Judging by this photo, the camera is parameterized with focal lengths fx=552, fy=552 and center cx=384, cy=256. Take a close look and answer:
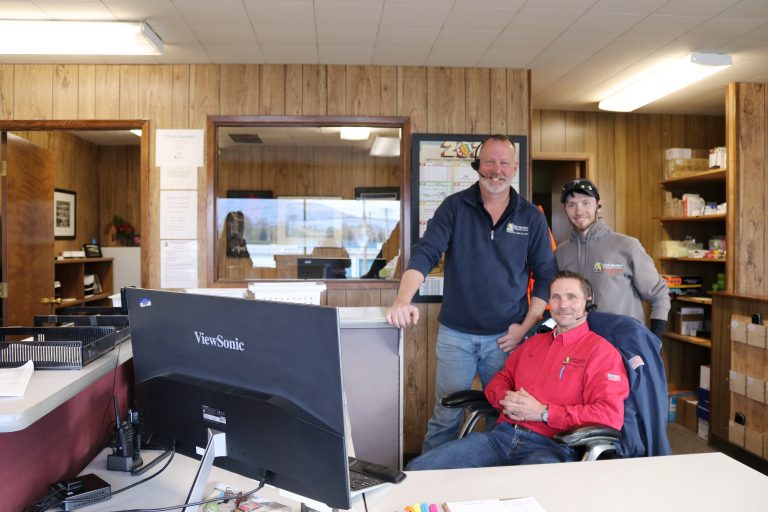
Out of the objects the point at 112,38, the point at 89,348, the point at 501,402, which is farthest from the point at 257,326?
the point at 112,38

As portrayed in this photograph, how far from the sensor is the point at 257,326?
978 mm

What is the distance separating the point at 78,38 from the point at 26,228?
5.94 ft

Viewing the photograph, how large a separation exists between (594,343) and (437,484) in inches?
41.2

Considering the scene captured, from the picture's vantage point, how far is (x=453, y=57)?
3652mm

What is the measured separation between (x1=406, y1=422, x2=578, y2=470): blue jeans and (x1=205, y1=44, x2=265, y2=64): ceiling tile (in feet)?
8.80

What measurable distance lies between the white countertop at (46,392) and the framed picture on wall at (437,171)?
8.69 feet

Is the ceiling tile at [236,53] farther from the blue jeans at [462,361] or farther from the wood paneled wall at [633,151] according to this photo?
the wood paneled wall at [633,151]

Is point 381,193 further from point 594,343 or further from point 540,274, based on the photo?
point 594,343

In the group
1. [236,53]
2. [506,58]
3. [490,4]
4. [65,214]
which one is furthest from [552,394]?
[65,214]

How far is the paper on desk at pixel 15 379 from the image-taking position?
1028 millimetres

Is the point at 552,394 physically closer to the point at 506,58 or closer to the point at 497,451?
the point at 497,451

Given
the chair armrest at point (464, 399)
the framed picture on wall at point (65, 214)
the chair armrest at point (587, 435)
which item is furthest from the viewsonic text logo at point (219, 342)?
the framed picture on wall at point (65, 214)

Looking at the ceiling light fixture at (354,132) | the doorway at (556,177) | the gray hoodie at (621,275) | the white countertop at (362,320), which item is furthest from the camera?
the doorway at (556,177)

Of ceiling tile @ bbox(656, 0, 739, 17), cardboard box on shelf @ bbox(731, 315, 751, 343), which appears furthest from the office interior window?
cardboard box on shelf @ bbox(731, 315, 751, 343)
